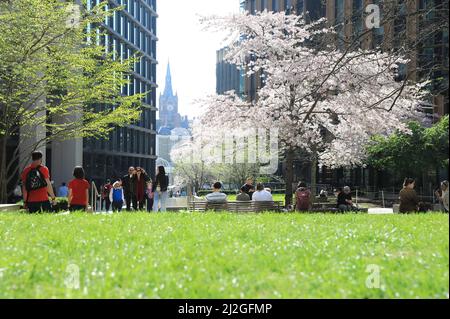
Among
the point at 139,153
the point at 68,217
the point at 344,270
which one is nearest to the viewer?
the point at 344,270

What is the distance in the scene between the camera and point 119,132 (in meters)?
61.7

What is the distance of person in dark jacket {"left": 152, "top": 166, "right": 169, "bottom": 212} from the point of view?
17.1 metres

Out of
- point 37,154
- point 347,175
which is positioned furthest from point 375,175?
point 37,154

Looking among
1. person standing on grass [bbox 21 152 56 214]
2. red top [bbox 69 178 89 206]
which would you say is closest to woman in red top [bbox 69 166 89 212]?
red top [bbox 69 178 89 206]

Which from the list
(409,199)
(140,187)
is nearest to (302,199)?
(409,199)

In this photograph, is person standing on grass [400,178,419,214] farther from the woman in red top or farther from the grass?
the woman in red top

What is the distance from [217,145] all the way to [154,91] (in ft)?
165

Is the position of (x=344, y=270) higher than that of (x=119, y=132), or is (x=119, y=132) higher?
(x=119, y=132)

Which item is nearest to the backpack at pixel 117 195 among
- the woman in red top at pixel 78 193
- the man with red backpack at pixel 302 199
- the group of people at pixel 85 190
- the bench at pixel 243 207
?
the group of people at pixel 85 190

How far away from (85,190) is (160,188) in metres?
4.63

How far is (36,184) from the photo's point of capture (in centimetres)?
1136

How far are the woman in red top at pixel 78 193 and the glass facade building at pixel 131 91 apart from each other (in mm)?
37791
